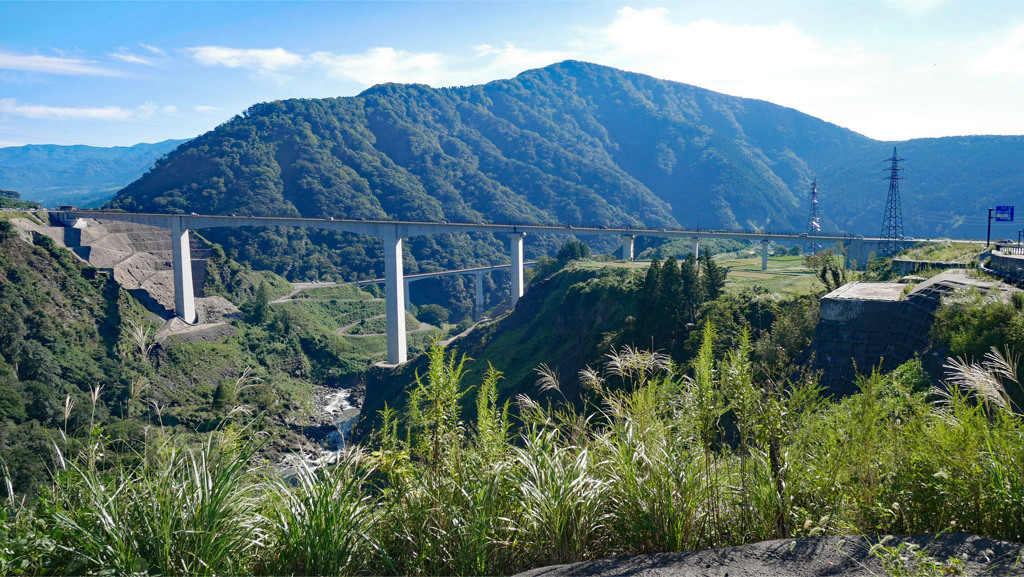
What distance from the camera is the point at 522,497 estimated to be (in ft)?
16.4

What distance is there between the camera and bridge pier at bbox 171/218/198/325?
7494cm

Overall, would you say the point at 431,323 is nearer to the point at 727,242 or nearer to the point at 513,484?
the point at 727,242

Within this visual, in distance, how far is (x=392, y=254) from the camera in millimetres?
75188

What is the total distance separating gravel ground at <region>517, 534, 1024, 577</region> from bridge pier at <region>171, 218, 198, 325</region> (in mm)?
84210

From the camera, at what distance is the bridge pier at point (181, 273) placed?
74938 mm

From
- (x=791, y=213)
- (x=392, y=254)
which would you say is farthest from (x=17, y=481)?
(x=791, y=213)

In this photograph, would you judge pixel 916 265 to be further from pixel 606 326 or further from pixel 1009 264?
pixel 606 326

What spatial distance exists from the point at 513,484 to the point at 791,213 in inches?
8552

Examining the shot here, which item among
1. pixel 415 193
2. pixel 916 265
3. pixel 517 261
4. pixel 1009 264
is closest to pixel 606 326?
pixel 916 265

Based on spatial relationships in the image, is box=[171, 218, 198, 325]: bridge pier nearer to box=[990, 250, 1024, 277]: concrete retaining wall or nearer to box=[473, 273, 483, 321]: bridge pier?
box=[473, 273, 483, 321]: bridge pier

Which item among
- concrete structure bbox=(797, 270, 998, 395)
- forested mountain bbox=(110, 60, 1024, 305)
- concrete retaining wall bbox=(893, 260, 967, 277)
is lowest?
concrete structure bbox=(797, 270, 998, 395)

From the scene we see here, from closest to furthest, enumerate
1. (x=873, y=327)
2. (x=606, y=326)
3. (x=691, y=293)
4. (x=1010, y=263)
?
(x=873, y=327), (x=1010, y=263), (x=691, y=293), (x=606, y=326)

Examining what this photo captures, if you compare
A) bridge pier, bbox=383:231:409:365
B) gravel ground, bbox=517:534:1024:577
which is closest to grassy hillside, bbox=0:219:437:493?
bridge pier, bbox=383:231:409:365

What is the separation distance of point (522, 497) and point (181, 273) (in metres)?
83.8
